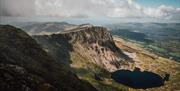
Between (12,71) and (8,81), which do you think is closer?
(8,81)

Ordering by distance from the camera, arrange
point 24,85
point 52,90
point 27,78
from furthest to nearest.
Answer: point 52,90
point 27,78
point 24,85

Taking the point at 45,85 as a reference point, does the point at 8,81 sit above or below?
above

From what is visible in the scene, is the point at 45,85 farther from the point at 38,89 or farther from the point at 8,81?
the point at 8,81

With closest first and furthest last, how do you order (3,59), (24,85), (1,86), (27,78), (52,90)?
(1,86) → (24,85) → (27,78) → (52,90) → (3,59)

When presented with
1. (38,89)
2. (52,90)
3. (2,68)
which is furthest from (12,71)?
(52,90)

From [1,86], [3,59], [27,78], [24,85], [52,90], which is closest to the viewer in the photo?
[1,86]

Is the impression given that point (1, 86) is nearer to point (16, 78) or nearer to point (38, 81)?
point (16, 78)

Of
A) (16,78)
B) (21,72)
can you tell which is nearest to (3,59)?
(21,72)

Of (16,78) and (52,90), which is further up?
(16,78)

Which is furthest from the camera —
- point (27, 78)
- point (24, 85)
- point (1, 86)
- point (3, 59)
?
point (3, 59)
